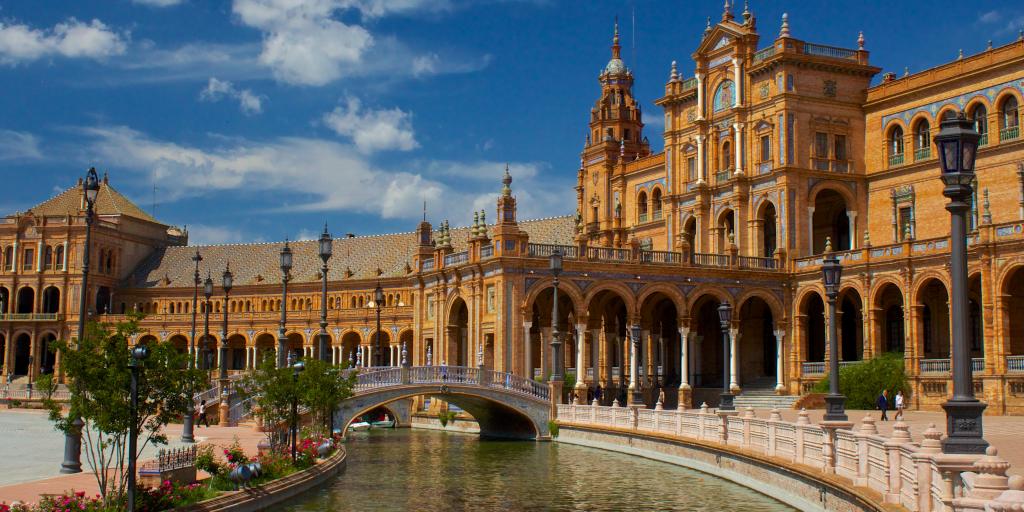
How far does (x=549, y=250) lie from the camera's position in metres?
53.2

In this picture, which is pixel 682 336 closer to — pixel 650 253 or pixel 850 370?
pixel 650 253

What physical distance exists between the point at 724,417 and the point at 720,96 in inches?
1370

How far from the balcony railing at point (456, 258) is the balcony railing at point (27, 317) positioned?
57679 millimetres

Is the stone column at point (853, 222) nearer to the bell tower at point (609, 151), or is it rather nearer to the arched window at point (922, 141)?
the arched window at point (922, 141)

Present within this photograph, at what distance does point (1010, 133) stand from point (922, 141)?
549 centimetres

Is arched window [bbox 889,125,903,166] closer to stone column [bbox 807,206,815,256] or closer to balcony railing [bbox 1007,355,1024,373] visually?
stone column [bbox 807,206,815,256]

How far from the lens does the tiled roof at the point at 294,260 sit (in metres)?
97.4

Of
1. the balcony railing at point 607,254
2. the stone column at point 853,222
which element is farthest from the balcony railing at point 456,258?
the stone column at point 853,222

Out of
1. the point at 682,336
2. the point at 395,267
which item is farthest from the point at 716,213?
the point at 395,267

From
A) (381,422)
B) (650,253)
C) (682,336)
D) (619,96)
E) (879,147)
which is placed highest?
(619,96)

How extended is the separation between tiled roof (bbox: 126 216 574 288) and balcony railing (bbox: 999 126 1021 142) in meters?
41.2

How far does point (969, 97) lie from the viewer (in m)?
53.6

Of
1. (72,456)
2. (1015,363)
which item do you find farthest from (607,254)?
(72,456)

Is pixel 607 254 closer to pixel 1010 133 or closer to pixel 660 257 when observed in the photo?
pixel 660 257
